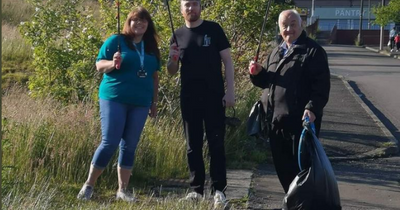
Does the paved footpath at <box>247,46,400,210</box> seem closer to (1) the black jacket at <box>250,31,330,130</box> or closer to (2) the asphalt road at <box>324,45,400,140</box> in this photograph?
(2) the asphalt road at <box>324,45,400,140</box>

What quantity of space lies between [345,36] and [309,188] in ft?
211

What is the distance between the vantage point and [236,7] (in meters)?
9.74

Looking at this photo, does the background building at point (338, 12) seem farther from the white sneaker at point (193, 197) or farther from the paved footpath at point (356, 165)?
the white sneaker at point (193, 197)

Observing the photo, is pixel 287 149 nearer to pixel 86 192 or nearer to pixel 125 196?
pixel 125 196

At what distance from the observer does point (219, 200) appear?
6.17 m

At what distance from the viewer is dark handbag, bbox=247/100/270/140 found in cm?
604

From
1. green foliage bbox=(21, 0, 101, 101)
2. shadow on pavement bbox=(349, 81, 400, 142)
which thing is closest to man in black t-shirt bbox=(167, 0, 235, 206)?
green foliage bbox=(21, 0, 101, 101)

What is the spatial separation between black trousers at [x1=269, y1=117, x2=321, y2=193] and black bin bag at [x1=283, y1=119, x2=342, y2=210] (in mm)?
203

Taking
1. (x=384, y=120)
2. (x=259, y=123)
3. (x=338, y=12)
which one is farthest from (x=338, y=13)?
(x=259, y=123)

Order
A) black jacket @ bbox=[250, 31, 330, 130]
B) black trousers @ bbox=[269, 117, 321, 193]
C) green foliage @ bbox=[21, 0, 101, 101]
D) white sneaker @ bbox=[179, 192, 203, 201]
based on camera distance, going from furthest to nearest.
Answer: green foliage @ bbox=[21, 0, 101, 101], white sneaker @ bbox=[179, 192, 203, 201], black trousers @ bbox=[269, 117, 321, 193], black jacket @ bbox=[250, 31, 330, 130]

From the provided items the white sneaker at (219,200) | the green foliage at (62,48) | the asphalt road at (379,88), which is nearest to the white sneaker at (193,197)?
the white sneaker at (219,200)

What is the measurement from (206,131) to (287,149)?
75 cm

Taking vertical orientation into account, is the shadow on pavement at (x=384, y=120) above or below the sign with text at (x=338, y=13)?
below

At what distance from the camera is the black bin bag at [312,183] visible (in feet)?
18.1
